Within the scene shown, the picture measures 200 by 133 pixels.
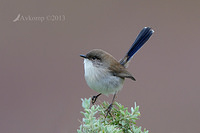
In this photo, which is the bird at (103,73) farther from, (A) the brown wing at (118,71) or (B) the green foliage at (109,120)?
(B) the green foliage at (109,120)

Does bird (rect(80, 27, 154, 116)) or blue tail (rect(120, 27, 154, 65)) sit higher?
blue tail (rect(120, 27, 154, 65))

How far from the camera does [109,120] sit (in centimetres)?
150

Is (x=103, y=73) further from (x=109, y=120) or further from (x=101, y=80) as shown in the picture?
(x=109, y=120)

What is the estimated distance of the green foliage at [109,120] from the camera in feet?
4.08

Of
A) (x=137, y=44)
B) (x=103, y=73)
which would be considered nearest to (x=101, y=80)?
(x=103, y=73)

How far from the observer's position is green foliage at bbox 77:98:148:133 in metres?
1.24

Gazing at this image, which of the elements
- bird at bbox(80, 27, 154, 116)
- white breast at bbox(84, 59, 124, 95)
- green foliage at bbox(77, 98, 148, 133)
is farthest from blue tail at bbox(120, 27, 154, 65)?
green foliage at bbox(77, 98, 148, 133)

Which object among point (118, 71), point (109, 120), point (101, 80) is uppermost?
point (118, 71)

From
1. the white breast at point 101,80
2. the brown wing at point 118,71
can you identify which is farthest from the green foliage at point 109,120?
the brown wing at point 118,71

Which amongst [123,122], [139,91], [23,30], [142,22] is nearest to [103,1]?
[142,22]

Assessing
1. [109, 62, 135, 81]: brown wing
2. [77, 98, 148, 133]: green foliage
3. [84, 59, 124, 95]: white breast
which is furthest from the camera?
[109, 62, 135, 81]: brown wing

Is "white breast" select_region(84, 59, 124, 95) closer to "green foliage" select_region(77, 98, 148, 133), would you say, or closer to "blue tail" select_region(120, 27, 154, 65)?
"blue tail" select_region(120, 27, 154, 65)

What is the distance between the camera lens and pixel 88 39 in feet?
16.2

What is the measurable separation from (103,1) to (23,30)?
1647 millimetres
